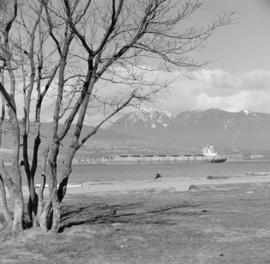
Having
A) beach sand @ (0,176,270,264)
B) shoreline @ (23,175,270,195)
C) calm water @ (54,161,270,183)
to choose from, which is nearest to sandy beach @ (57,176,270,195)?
shoreline @ (23,175,270,195)

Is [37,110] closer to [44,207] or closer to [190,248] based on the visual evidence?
[44,207]

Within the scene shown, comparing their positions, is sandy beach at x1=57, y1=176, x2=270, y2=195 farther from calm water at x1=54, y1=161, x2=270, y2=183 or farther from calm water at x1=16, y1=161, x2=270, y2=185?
calm water at x1=54, y1=161, x2=270, y2=183

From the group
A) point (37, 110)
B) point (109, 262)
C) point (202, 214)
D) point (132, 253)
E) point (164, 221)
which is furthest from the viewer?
point (202, 214)

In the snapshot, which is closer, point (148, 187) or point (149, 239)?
point (149, 239)

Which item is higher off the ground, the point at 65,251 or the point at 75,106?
the point at 75,106

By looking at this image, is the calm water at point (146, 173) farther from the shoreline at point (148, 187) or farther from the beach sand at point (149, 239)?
the beach sand at point (149, 239)

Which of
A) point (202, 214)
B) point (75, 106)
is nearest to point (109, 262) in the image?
point (75, 106)

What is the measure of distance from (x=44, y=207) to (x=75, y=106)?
2.29 metres

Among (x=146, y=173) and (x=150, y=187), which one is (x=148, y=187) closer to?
(x=150, y=187)

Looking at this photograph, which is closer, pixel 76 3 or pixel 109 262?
pixel 109 262

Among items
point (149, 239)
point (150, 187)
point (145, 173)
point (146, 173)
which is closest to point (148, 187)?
point (150, 187)

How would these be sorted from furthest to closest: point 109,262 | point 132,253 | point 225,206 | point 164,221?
point 225,206 < point 164,221 < point 132,253 < point 109,262

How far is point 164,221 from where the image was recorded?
557 inches

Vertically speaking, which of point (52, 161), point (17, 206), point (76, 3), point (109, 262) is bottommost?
point (109, 262)
